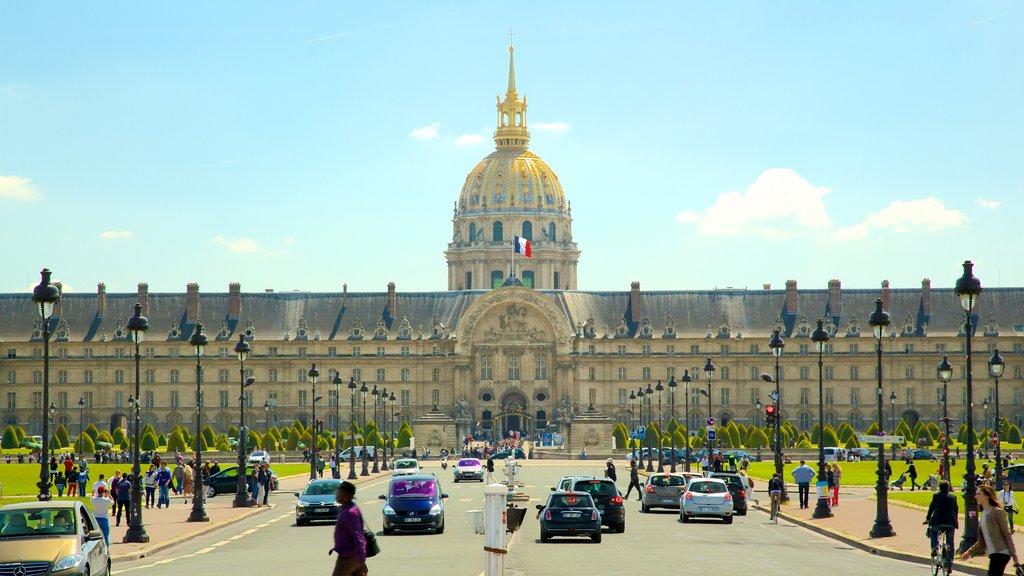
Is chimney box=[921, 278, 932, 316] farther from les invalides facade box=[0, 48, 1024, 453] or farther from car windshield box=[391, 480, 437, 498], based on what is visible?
car windshield box=[391, 480, 437, 498]

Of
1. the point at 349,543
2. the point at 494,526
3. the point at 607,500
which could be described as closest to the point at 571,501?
the point at 607,500

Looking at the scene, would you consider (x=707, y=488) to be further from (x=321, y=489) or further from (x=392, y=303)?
(x=392, y=303)

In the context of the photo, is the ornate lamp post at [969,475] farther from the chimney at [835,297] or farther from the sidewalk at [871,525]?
the chimney at [835,297]

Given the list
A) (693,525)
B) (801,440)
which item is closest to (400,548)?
(693,525)

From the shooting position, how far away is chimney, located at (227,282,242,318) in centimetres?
13738

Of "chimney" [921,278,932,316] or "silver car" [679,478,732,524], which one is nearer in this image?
"silver car" [679,478,732,524]

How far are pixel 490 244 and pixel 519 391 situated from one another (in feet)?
Answer: 188

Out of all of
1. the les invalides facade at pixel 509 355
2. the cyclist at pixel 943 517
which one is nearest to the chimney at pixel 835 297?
the les invalides facade at pixel 509 355

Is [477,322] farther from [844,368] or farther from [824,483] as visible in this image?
[824,483]

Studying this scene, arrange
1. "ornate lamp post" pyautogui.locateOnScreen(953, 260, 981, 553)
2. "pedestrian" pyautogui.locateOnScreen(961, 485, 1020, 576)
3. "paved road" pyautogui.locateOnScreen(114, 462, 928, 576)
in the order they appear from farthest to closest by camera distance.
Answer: "ornate lamp post" pyautogui.locateOnScreen(953, 260, 981, 553) < "paved road" pyautogui.locateOnScreen(114, 462, 928, 576) < "pedestrian" pyautogui.locateOnScreen(961, 485, 1020, 576)

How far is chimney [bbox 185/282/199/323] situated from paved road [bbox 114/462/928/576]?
94855 millimetres

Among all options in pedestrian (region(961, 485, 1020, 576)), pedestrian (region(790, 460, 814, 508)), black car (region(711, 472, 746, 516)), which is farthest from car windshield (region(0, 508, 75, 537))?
pedestrian (region(790, 460, 814, 508))

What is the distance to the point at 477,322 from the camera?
13550cm

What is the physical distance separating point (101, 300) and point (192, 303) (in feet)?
25.3
